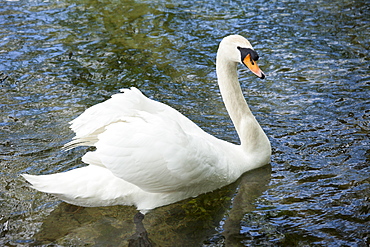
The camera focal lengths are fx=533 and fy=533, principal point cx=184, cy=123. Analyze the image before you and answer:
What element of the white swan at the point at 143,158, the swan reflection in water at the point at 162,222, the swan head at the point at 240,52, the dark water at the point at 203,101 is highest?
the swan head at the point at 240,52

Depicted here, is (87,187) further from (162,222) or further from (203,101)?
(203,101)

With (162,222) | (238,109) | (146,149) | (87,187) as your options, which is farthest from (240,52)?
(87,187)

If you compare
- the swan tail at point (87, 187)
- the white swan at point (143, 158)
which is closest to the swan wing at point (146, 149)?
the white swan at point (143, 158)

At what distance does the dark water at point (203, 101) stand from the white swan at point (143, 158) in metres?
0.21

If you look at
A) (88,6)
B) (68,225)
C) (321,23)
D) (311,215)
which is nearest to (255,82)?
(321,23)

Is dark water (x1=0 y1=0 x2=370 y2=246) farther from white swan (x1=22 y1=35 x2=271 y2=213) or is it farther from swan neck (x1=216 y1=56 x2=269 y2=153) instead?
swan neck (x1=216 y1=56 x2=269 y2=153)

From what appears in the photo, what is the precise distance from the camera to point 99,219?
4977 mm

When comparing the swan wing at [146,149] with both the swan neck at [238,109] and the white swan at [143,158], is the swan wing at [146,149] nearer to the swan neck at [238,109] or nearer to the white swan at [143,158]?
the white swan at [143,158]

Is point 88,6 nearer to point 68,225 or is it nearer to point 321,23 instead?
point 321,23

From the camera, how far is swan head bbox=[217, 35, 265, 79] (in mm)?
5293

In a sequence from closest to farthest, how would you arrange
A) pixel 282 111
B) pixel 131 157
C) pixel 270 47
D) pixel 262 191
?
1. pixel 131 157
2. pixel 262 191
3. pixel 282 111
4. pixel 270 47

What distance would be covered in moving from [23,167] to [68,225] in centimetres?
111

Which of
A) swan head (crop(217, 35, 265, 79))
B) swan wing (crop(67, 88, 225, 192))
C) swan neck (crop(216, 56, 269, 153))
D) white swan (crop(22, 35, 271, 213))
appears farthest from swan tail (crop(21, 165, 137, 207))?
swan head (crop(217, 35, 265, 79))

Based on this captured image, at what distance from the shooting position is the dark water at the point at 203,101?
4.79 metres
